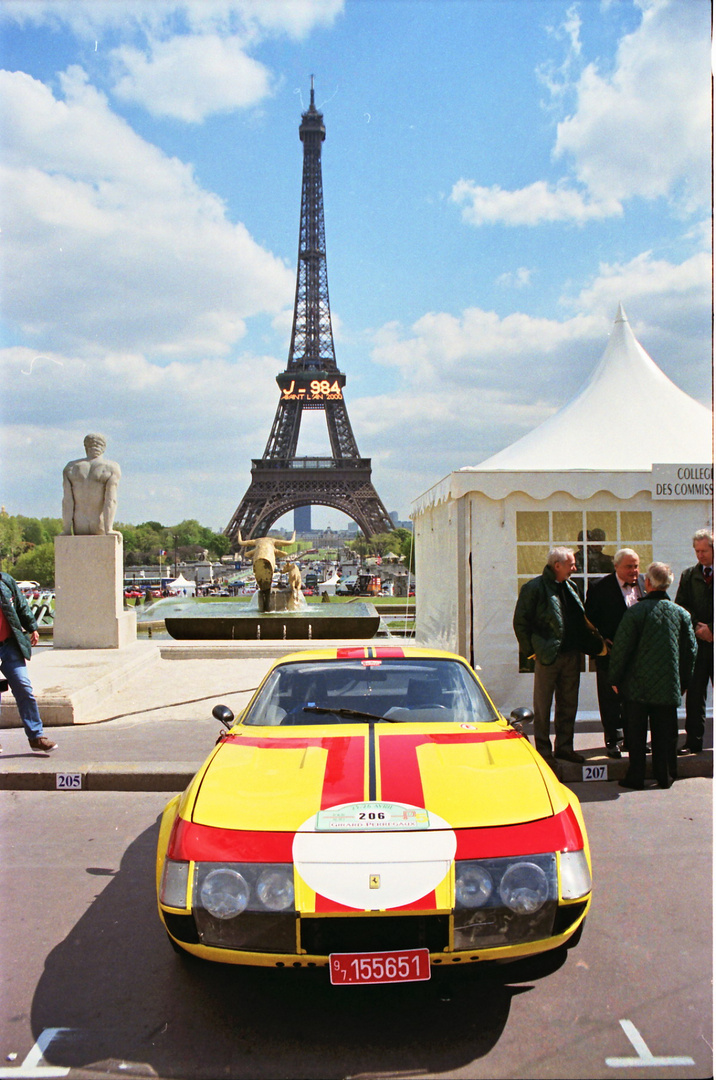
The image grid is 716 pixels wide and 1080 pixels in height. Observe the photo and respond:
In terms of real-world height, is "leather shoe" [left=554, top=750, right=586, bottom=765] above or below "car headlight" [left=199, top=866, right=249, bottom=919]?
below

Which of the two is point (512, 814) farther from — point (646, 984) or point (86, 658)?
point (86, 658)

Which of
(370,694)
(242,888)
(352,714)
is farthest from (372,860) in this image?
(370,694)

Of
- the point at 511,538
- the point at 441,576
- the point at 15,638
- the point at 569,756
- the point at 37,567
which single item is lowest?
the point at 569,756

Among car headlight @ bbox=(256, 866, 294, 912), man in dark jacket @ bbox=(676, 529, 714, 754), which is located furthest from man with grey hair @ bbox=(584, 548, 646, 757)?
car headlight @ bbox=(256, 866, 294, 912)

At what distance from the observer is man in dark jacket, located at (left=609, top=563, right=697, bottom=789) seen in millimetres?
5133

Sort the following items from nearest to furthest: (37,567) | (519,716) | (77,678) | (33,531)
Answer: (519,716), (77,678), (37,567), (33,531)

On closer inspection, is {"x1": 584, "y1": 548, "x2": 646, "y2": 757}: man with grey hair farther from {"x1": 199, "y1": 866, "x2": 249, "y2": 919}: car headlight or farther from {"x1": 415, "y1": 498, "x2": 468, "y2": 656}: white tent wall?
{"x1": 199, "y1": 866, "x2": 249, "y2": 919}: car headlight

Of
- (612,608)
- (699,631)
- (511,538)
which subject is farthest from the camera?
(511,538)

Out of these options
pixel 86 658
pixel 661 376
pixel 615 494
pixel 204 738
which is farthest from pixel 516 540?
pixel 86 658

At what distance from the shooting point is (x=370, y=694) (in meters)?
3.97

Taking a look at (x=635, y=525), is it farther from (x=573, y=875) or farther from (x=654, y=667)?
(x=573, y=875)

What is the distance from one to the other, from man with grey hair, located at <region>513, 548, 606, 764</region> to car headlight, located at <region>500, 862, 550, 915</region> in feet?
10.2

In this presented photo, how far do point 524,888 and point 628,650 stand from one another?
2.97m

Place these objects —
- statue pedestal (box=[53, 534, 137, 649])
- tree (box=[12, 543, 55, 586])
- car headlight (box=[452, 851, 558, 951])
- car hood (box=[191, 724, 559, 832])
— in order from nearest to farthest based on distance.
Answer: car headlight (box=[452, 851, 558, 951]), car hood (box=[191, 724, 559, 832]), statue pedestal (box=[53, 534, 137, 649]), tree (box=[12, 543, 55, 586])
